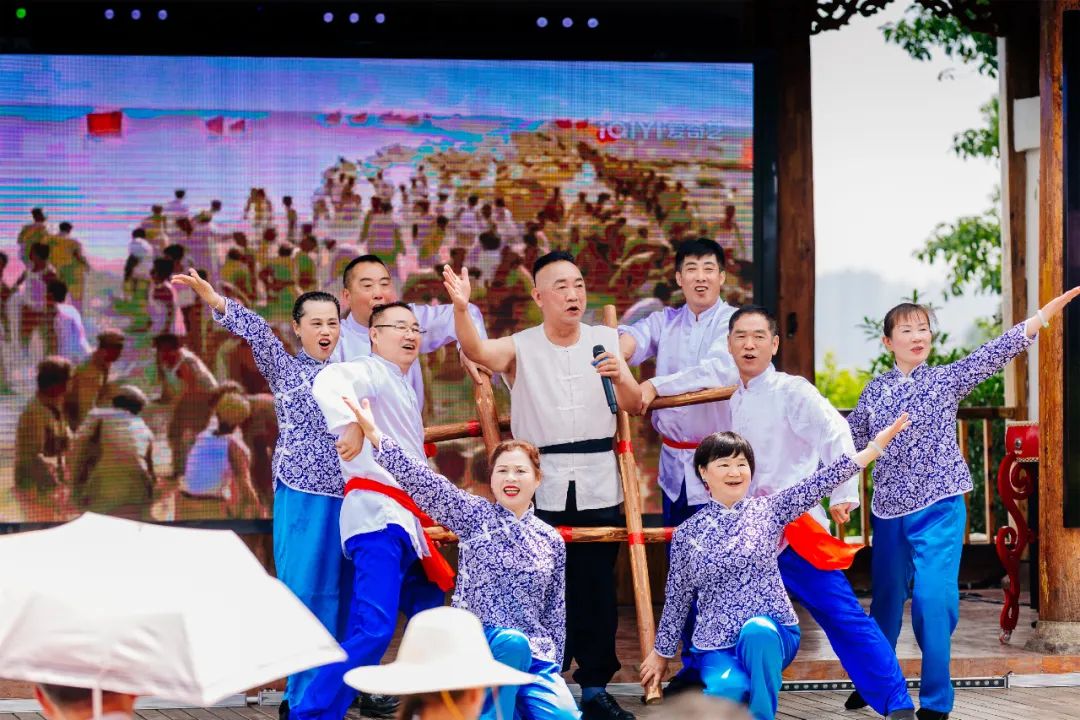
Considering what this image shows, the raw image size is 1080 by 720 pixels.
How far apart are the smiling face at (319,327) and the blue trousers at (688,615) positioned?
5.14 feet

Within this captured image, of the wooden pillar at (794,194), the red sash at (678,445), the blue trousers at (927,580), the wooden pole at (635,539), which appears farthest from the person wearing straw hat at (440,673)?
the wooden pillar at (794,194)

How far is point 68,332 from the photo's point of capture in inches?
300

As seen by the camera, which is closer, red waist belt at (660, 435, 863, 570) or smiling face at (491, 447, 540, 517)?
smiling face at (491, 447, 540, 517)

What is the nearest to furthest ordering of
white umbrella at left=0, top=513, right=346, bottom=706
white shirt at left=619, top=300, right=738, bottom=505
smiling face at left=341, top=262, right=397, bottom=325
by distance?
white umbrella at left=0, top=513, right=346, bottom=706 < smiling face at left=341, top=262, right=397, bottom=325 < white shirt at left=619, top=300, right=738, bottom=505

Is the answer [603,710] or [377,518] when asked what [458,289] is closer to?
[377,518]

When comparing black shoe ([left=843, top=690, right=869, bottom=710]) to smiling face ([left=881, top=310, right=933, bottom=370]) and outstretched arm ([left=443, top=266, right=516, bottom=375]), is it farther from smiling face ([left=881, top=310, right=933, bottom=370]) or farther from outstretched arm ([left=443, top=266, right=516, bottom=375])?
outstretched arm ([left=443, top=266, right=516, bottom=375])

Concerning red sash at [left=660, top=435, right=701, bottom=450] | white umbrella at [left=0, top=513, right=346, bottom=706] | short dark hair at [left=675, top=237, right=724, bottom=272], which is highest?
short dark hair at [left=675, top=237, right=724, bottom=272]

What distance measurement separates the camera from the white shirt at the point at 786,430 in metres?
5.77

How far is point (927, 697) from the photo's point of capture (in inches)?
225

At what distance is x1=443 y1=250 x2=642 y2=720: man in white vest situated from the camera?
18.9ft

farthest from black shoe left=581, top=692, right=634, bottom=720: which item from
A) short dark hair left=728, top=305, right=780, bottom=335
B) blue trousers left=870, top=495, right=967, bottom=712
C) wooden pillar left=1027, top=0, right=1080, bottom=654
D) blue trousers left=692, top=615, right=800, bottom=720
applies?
wooden pillar left=1027, top=0, right=1080, bottom=654

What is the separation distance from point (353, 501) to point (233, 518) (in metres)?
2.46

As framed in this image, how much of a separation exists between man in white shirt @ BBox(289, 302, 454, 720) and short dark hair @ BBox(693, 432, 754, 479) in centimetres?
104

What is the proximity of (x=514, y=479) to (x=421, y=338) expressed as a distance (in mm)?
1464
